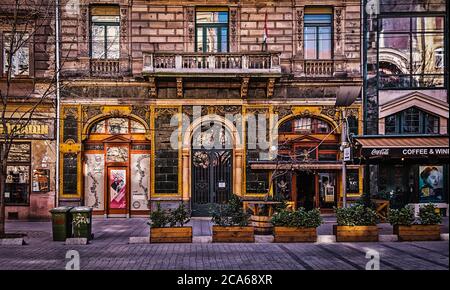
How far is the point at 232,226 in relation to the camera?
46.1ft

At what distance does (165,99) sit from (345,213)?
32.2 ft

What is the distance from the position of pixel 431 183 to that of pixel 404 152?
6974 mm

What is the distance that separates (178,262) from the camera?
10.5 meters

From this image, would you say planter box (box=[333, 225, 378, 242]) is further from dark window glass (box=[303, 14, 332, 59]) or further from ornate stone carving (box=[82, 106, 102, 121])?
ornate stone carving (box=[82, 106, 102, 121])

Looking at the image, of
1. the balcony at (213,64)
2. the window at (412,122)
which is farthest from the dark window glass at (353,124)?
the balcony at (213,64)

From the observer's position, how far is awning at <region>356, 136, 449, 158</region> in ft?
46.0

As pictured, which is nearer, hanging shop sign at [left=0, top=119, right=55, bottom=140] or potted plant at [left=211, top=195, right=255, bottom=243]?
potted plant at [left=211, top=195, right=255, bottom=243]

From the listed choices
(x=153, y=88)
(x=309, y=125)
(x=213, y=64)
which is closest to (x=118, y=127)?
(x=153, y=88)

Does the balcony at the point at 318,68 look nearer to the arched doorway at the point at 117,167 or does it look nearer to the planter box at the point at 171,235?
the arched doorway at the point at 117,167

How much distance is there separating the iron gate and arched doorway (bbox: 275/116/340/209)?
2262mm

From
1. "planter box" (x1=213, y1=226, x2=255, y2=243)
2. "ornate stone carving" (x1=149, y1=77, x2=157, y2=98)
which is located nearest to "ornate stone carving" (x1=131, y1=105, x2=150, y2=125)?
"ornate stone carving" (x1=149, y1=77, x2=157, y2=98)

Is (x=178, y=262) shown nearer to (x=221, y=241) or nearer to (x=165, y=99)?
(x=221, y=241)
